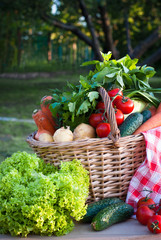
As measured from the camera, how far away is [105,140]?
295 centimetres

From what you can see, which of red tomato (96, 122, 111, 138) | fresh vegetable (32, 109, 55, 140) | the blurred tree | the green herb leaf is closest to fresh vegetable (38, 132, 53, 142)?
fresh vegetable (32, 109, 55, 140)

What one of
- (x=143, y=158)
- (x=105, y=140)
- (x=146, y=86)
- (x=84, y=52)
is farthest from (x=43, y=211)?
(x=84, y=52)

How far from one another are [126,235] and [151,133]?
0.94 metres

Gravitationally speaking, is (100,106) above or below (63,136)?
above

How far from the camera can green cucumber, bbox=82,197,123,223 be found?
2967 mm

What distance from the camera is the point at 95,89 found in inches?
132

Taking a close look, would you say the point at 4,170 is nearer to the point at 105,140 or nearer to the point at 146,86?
the point at 105,140

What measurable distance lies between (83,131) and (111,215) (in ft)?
2.57

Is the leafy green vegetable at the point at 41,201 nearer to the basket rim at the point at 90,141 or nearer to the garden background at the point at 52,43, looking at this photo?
the basket rim at the point at 90,141

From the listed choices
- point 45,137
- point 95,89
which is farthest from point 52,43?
point 45,137

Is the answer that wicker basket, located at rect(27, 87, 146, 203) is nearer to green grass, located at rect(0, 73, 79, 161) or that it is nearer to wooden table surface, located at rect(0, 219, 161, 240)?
wooden table surface, located at rect(0, 219, 161, 240)

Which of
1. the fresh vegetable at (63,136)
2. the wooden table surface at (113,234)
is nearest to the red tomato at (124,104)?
the fresh vegetable at (63,136)

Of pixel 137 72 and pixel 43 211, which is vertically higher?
pixel 137 72

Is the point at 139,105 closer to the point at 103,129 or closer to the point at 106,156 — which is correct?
the point at 103,129
